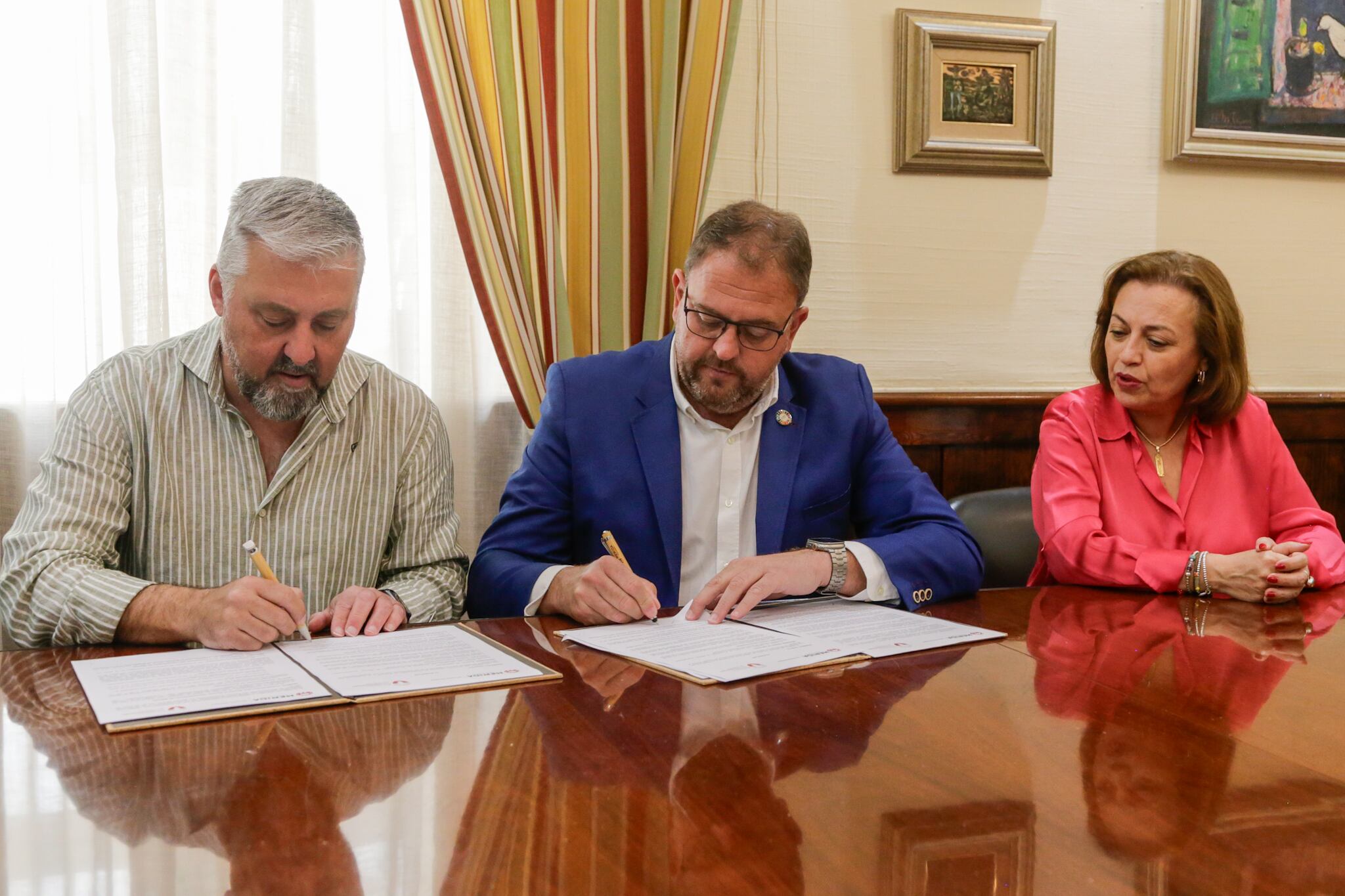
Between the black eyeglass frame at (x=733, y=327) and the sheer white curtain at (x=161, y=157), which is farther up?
the sheer white curtain at (x=161, y=157)

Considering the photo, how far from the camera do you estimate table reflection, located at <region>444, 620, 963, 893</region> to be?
2.72ft

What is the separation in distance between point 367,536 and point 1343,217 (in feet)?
9.92

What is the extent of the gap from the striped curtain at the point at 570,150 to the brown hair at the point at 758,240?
2.12ft

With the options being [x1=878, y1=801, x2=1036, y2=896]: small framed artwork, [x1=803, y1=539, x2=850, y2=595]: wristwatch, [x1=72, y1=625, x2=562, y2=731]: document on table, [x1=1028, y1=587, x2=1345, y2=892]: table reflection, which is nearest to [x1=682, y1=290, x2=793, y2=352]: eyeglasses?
[x1=803, y1=539, x2=850, y2=595]: wristwatch

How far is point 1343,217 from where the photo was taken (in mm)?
3375

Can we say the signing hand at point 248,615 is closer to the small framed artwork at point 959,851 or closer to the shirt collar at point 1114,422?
the small framed artwork at point 959,851

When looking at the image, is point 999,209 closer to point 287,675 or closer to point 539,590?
point 539,590

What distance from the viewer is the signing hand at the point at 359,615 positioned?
5.30 ft

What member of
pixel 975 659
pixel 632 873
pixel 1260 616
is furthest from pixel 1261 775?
pixel 1260 616

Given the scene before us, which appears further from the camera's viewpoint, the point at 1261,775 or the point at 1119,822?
the point at 1261,775

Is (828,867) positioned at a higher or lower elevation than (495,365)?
lower

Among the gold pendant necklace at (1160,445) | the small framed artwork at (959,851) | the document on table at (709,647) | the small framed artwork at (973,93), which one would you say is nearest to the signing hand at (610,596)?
the document on table at (709,647)

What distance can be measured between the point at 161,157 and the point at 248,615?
1374mm

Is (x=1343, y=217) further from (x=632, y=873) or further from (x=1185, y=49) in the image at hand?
(x=632, y=873)
